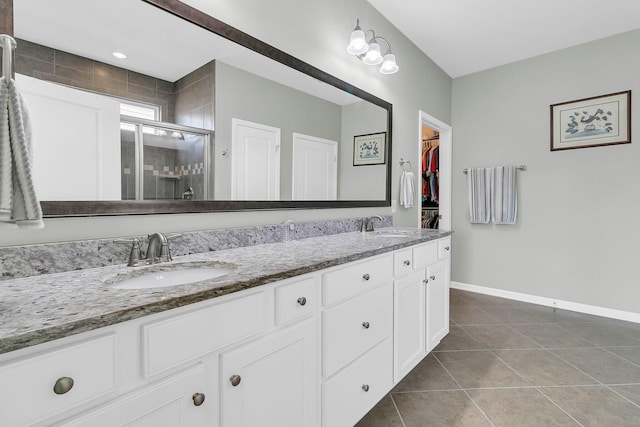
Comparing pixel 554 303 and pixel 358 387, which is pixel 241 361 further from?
pixel 554 303

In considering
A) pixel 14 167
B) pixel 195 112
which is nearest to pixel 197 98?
pixel 195 112

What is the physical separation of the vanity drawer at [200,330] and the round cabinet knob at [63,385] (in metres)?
0.14

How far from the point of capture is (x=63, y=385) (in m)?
0.61

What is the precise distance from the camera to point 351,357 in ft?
4.73

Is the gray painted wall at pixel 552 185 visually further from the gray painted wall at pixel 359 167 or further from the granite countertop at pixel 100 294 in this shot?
the granite countertop at pixel 100 294

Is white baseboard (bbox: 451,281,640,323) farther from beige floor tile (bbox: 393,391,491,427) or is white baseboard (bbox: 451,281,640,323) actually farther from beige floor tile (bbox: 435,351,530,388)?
beige floor tile (bbox: 393,391,491,427)

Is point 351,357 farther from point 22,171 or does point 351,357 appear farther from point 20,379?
point 22,171

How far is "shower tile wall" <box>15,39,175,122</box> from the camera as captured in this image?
1.01m

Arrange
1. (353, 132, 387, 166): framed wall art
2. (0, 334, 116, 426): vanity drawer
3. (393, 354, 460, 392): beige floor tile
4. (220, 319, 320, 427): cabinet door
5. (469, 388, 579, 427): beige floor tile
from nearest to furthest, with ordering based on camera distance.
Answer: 1. (0, 334, 116, 426): vanity drawer
2. (220, 319, 320, 427): cabinet door
3. (469, 388, 579, 427): beige floor tile
4. (393, 354, 460, 392): beige floor tile
5. (353, 132, 387, 166): framed wall art

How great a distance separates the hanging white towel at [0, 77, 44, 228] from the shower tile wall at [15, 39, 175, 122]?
0.40m

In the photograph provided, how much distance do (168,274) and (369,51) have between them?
207 cm

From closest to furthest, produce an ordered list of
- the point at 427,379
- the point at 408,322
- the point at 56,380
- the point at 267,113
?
the point at 56,380 → the point at 267,113 → the point at 408,322 → the point at 427,379

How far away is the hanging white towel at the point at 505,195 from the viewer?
3.54 m

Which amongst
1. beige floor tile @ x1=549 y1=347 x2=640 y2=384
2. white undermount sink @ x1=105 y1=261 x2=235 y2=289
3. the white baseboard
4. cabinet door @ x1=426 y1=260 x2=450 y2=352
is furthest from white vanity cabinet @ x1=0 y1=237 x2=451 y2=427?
the white baseboard
